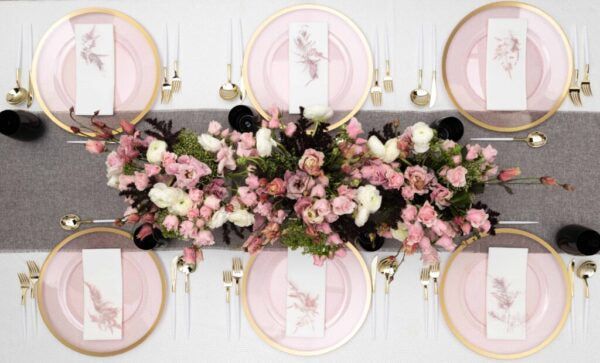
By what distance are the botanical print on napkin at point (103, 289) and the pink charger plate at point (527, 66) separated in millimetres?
1254

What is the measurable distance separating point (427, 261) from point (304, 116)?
50 cm

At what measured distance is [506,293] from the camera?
49.9 inches

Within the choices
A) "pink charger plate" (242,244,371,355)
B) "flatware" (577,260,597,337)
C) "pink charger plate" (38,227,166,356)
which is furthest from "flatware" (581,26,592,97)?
"pink charger plate" (38,227,166,356)

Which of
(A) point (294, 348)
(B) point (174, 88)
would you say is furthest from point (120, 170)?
(A) point (294, 348)

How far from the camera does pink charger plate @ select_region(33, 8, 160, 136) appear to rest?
1279mm

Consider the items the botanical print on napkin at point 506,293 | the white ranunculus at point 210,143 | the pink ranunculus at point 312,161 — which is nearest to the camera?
the pink ranunculus at point 312,161

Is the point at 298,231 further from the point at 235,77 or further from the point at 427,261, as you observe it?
the point at 235,77

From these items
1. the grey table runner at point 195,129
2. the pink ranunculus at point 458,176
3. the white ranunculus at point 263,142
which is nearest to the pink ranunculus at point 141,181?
the white ranunculus at point 263,142

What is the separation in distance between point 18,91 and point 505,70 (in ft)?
5.30

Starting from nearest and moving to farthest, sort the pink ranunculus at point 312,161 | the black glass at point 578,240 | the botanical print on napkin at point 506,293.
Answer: the pink ranunculus at point 312,161, the black glass at point 578,240, the botanical print on napkin at point 506,293

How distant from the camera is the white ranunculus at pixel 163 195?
0.90 metres

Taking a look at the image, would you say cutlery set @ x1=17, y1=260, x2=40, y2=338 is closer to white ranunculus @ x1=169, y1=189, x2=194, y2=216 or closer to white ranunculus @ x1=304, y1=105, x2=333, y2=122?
white ranunculus @ x1=169, y1=189, x2=194, y2=216

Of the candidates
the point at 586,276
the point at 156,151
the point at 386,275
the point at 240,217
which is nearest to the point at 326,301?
the point at 386,275

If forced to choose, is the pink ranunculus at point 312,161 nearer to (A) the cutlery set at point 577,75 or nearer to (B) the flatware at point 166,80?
(B) the flatware at point 166,80
